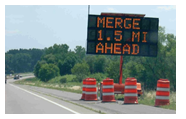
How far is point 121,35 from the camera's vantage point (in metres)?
21.3

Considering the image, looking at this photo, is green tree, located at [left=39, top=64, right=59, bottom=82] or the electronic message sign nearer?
the electronic message sign

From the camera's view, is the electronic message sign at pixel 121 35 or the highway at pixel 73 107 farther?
the electronic message sign at pixel 121 35

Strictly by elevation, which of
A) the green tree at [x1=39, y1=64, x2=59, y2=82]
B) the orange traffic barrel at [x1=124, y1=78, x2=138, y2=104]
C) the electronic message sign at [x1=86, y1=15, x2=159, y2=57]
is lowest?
the green tree at [x1=39, y1=64, x2=59, y2=82]

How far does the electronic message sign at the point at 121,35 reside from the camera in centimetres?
2098

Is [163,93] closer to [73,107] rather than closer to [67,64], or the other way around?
[73,107]

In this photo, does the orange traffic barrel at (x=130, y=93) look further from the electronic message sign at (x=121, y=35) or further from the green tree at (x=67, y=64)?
the green tree at (x=67, y=64)

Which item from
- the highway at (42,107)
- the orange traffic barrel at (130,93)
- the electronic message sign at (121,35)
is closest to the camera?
the highway at (42,107)

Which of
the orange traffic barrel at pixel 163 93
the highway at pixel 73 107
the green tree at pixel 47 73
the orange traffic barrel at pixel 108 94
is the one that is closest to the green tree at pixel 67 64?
the green tree at pixel 47 73

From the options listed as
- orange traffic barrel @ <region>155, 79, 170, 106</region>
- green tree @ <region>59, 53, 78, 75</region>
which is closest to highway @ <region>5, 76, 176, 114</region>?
orange traffic barrel @ <region>155, 79, 170, 106</region>

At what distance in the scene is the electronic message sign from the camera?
21.0 metres

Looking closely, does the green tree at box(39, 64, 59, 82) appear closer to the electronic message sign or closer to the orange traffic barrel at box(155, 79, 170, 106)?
the electronic message sign

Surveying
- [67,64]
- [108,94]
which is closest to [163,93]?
[108,94]
